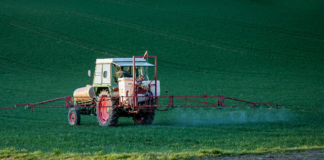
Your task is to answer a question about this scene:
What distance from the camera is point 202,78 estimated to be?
41.4 m

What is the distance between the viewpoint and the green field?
553 inches

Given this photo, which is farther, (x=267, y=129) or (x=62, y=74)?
(x=62, y=74)

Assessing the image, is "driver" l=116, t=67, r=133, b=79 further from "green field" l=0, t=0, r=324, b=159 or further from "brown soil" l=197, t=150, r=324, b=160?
"brown soil" l=197, t=150, r=324, b=160

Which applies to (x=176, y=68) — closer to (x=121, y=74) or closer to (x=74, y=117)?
(x=74, y=117)

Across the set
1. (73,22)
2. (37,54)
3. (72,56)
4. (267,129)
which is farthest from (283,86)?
(73,22)

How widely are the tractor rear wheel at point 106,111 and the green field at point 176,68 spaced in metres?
0.67

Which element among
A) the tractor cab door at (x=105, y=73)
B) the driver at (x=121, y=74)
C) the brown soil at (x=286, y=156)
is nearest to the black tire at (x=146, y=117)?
the driver at (x=121, y=74)

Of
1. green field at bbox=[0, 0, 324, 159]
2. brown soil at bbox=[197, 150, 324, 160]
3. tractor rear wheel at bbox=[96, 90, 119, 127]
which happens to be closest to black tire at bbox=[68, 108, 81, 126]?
green field at bbox=[0, 0, 324, 159]

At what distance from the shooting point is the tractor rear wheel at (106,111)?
18.6 m

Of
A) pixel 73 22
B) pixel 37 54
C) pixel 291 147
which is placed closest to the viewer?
pixel 291 147

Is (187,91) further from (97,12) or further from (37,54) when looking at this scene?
(97,12)

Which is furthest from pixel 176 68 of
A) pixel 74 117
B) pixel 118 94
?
pixel 118 94

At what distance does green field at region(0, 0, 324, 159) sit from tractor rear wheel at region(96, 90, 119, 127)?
26.3 inches

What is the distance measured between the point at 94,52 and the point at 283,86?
22.7 meters
